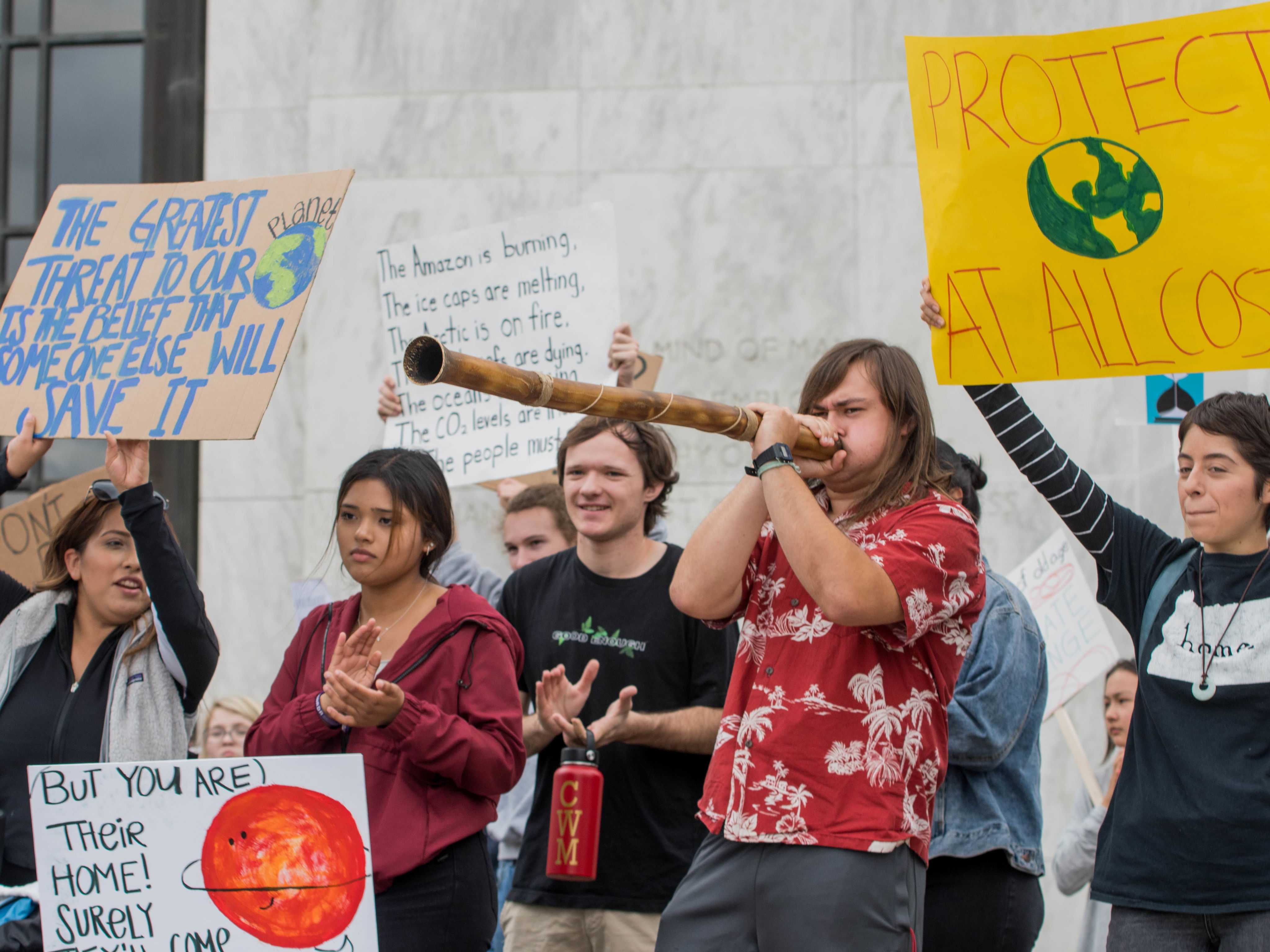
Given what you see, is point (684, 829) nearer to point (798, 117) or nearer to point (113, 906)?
point (113, 906)

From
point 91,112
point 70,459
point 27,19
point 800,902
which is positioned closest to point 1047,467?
point 800,902

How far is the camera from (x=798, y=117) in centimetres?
605

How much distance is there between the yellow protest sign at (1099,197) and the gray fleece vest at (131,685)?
6.12 ft

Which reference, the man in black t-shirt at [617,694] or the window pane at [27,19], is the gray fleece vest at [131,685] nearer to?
the man in black t-shirt at [617,694]

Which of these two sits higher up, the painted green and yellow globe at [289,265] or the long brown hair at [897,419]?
the painted green and yellow globe at [289,265]

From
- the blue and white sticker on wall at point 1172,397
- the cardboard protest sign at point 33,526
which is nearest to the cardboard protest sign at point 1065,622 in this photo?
the blue and white sticker on wall at point 1172,397

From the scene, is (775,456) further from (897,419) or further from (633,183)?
(633,183)

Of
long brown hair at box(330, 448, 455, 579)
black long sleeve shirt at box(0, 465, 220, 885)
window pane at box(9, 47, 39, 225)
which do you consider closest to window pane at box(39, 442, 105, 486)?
window pane at box(9, 47, 39, 225)

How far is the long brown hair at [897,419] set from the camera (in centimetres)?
250

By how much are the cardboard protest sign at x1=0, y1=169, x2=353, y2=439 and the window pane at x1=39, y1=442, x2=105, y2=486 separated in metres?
3.38

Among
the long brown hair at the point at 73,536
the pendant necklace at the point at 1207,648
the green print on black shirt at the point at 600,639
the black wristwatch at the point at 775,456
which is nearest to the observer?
the black wristwatch at the point at 775,456

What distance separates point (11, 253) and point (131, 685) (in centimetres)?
461

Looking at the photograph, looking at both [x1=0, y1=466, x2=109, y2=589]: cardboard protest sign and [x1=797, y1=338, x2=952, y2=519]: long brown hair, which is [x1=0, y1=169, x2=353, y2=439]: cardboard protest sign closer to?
[x1=0, y1=466, x2=109, y2=589]: cardboard protest sign

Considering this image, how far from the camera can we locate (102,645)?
3.08 m
